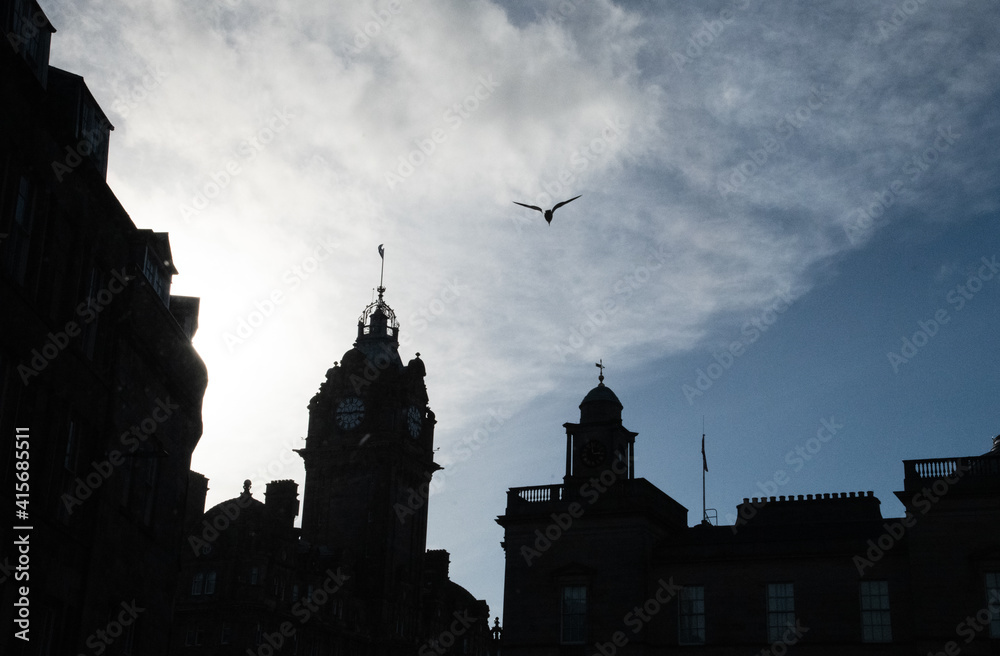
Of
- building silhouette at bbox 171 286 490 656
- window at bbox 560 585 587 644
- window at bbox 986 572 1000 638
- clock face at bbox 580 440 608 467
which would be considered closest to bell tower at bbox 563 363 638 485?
clock face at bbox 580 440 608 467

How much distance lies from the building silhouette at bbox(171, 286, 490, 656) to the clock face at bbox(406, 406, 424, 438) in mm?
205

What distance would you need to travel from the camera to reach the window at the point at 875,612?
5253 centimetres

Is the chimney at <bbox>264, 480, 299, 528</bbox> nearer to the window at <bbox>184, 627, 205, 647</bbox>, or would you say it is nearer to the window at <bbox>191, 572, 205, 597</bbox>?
the window at <bbox>191, 572, 205, 597</bbox>

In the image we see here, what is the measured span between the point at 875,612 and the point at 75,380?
39.8 metres

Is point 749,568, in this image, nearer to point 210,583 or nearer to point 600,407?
point 600,407

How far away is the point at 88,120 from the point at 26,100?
4.78m

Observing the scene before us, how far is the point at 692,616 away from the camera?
185 ft

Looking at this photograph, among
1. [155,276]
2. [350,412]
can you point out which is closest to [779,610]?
[155,276]

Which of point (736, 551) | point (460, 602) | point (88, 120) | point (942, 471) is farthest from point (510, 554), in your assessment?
point (460, 602)

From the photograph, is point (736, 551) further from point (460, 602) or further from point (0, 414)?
point (460, 602)

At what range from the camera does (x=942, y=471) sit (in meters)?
51.8

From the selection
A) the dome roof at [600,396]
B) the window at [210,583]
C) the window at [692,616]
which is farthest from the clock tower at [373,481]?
the window at [692,616]

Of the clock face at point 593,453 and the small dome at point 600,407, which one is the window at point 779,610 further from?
the small dome at point 600,407

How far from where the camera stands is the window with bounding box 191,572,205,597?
92688mm
